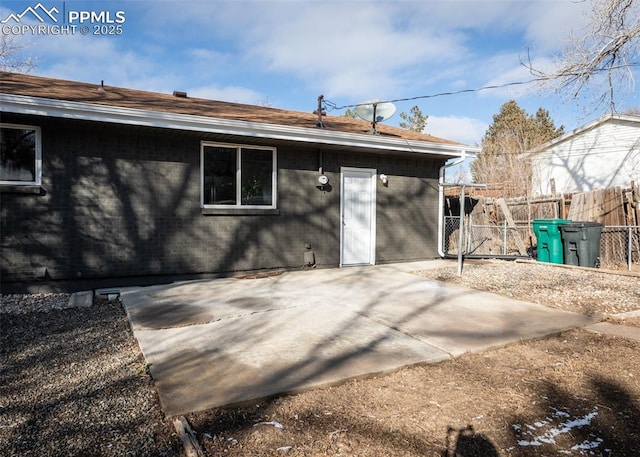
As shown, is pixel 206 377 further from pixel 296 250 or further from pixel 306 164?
pixel 306 164

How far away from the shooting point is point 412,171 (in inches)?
382

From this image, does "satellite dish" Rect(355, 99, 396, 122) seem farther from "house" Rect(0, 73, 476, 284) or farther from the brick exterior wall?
the brick exterior wall

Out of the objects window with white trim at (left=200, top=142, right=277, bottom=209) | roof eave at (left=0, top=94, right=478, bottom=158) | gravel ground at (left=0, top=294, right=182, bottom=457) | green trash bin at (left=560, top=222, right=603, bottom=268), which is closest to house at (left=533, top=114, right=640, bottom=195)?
green trash bin at (left=560, top=222, right=603, bottom=268)

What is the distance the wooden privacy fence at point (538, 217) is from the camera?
959cm

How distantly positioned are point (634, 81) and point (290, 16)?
7.53 metres

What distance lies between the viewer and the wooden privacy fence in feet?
31.4

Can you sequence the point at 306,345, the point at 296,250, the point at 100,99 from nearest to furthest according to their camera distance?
the point at 306,345 < the point at 100,99 < the point at 296,250

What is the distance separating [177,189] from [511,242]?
10088 millimetres

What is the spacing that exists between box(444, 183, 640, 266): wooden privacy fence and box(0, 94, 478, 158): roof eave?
11.3 feet

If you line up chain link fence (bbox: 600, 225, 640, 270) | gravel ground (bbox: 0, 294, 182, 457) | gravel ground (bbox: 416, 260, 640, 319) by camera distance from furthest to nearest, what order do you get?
chain link fence (bbox: 600, 225, 640, 270)
gravel ground (bbox: 416, 260, 640, 319)
gravel ground (bbox: 0, 294, 182, 457)

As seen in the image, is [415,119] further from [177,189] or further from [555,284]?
[177,189]

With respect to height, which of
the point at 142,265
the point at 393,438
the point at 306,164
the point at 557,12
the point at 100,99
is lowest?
the point at 393,438

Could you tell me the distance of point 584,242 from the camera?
8.82 metres

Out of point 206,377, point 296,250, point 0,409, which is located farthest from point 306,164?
point 0,409
